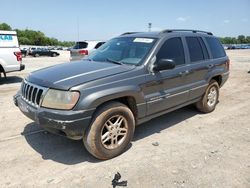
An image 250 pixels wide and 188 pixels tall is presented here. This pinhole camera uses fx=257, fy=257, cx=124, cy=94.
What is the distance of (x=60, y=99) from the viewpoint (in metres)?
3.46

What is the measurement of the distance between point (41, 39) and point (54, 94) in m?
112

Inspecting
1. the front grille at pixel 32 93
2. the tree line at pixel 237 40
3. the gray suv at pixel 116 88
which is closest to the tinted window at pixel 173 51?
the gray suv at pixel 116 88

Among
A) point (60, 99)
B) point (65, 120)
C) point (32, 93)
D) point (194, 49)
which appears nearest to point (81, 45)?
point (194, 49)

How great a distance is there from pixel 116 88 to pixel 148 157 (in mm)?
1178

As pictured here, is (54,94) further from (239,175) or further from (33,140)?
(239,175)

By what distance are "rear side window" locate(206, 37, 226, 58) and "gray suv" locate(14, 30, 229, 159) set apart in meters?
0.53

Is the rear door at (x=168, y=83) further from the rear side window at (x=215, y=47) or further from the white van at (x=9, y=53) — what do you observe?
the white van at (x=9, y=53)

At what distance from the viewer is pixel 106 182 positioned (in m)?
3.28

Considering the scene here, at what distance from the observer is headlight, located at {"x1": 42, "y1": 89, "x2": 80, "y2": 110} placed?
341cm

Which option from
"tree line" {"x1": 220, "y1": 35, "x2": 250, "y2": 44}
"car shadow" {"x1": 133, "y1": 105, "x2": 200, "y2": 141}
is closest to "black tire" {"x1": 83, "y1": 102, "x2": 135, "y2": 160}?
"car shadow" {"x1": 133, "y1": 105, "x2": 200, "y2": 141}

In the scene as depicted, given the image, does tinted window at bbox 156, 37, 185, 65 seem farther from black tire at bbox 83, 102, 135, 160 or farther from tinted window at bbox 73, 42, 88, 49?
tinted window at bbox 73, 42, 88, 49

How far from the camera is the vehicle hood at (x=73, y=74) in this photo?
11.7 feet

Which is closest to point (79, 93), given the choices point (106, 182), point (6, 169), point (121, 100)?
point (121, 100)

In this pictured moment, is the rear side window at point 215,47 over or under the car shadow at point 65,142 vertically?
over
